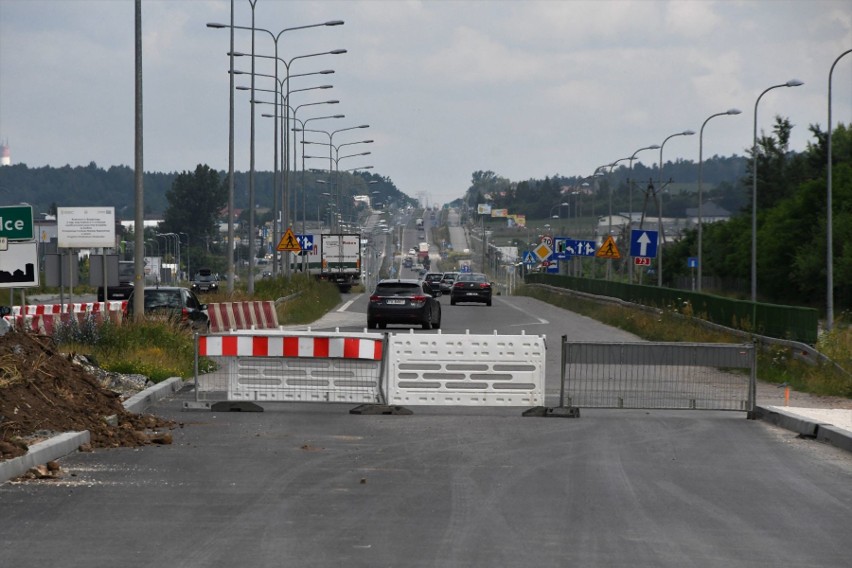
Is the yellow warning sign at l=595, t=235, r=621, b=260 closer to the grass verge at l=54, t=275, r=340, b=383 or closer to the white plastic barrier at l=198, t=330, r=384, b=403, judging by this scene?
the grass verge at l=54, t=275, r=340, b=383

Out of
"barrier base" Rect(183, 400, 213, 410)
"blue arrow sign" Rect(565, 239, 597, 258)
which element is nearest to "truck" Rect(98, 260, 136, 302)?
"blue arrow sign" Rect(565, 239, 597, 258)

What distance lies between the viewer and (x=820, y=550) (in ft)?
30.6

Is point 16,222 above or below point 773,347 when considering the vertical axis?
above

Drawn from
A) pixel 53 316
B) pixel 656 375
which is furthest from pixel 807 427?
pixel 53 316

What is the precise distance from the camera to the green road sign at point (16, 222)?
987 inches

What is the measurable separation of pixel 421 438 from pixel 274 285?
139 ft

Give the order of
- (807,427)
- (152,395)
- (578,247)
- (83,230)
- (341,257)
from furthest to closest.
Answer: (341,257) < (578,247) < (83,230) < (152,395) < (807,427)

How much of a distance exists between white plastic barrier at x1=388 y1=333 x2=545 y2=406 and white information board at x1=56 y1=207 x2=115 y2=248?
13561mm

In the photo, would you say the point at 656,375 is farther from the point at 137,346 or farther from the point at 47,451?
the point at 137,346

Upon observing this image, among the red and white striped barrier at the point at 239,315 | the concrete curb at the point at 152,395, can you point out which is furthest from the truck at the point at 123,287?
the concrete curb at the point at 152,395

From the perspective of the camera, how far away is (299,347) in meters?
18.4

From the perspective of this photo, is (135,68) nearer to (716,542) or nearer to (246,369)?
(246,369)

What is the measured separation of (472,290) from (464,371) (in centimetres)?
4609

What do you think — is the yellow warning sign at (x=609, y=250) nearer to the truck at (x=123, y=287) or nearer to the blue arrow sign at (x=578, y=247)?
the truck at (x=123, y=287)
